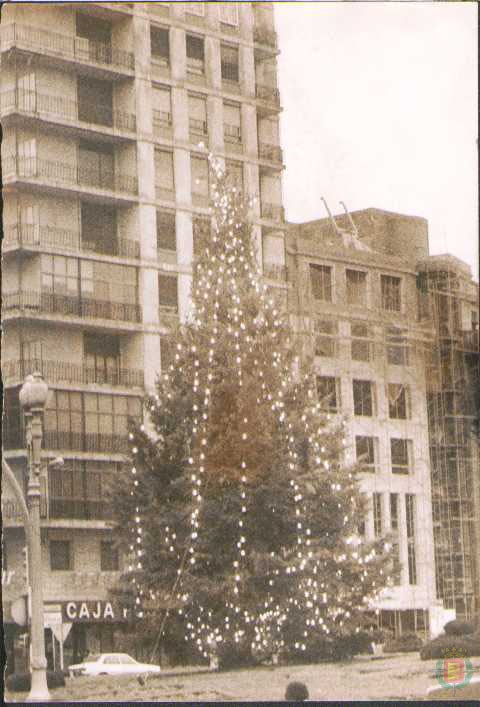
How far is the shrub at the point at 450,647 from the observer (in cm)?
1045

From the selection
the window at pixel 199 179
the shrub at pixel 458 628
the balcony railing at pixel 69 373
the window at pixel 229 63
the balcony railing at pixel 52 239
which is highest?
the window at pixel 229 63

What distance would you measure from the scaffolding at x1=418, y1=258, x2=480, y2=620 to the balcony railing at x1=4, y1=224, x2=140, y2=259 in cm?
217

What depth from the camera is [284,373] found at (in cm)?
1106

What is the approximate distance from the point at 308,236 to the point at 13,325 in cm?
211

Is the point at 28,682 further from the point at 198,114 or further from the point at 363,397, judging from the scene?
the point at 198,114

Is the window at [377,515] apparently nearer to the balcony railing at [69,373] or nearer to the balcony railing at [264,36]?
the balcony railing at [69,373]

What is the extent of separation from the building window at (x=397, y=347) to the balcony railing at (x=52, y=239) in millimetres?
1868

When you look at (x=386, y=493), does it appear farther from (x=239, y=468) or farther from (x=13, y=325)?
(x=13, y=325)

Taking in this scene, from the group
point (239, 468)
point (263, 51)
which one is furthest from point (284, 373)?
point (263, 51)

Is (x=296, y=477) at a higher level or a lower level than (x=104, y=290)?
lower

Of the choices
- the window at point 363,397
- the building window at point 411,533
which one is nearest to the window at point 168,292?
the window at point 363,397

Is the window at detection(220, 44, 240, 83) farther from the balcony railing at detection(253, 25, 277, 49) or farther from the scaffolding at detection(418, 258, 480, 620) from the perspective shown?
the scaffolding at detection(418, 258, 480, 620)

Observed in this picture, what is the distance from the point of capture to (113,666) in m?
10.6

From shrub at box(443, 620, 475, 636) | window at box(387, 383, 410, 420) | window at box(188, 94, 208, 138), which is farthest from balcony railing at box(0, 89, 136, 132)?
shrub at box(443, 620, 475, 636)
